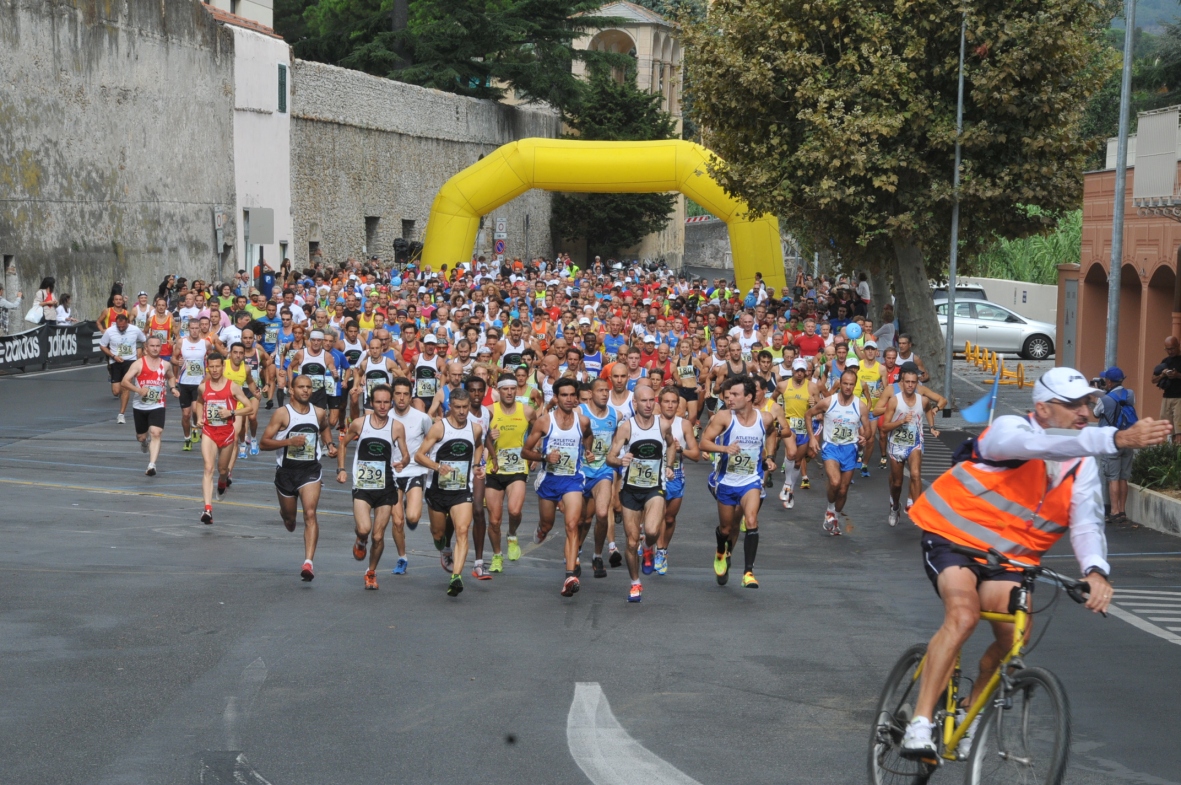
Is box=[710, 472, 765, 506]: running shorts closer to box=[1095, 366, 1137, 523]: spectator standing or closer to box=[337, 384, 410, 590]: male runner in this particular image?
box=[337, 384, 410, 590]: male runner

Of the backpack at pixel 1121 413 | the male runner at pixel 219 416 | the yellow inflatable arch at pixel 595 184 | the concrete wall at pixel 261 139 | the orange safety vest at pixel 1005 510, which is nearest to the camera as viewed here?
the orange safety vest at pixel 1005 510

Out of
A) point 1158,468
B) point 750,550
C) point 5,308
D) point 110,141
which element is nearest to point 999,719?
point 750,550

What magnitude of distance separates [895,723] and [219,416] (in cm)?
1056

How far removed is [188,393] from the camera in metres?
20.0

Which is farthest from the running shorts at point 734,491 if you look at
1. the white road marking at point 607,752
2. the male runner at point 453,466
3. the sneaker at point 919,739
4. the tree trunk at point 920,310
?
the tree trunk at point 920,310

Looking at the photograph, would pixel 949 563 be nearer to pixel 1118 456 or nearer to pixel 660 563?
pixel 660 563

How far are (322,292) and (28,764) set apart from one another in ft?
78.5

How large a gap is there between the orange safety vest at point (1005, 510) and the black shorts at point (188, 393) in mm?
14654

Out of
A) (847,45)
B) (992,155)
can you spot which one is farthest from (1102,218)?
(847,45)

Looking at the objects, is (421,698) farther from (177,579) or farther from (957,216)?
(957,216)

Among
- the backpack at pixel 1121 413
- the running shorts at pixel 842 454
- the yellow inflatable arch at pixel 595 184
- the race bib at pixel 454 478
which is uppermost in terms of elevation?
the yellow inflatable arch at pixel 595 184

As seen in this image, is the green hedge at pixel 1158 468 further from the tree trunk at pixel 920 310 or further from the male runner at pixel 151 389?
the male runner at pixel 151 389

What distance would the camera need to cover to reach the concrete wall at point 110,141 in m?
32.8

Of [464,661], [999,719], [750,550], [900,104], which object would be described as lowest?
[464,661]
